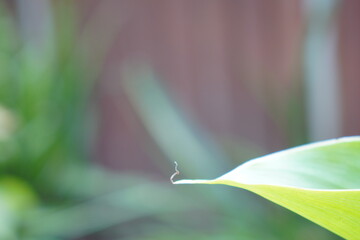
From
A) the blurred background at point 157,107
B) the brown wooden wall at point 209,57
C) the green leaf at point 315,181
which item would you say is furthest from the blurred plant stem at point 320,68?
the green leaf at point 315,181

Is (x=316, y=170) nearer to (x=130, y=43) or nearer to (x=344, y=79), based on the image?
(x=344, y=79)

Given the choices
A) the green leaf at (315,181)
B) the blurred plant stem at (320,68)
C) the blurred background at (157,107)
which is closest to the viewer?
the green leaf at (315,181)

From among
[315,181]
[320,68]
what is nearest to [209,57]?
[320,68]

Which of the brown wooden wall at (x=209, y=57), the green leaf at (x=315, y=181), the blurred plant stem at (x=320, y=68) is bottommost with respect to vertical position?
the green leaf at (x=315, y=181)

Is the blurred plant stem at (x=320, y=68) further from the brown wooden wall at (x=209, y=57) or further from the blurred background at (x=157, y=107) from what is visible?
the brown wooden wall at (x=209, y=57)

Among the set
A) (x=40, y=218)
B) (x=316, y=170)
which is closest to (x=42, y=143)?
(x=40, y=218)

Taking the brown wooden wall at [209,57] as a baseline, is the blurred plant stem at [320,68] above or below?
below

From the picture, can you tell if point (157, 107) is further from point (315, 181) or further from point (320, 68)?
point (315, 181)

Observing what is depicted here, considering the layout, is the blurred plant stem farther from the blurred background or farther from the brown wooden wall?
the brown wooden wall
